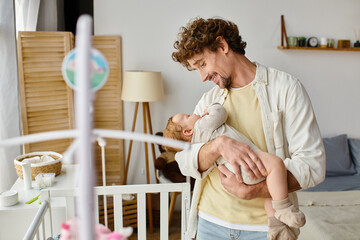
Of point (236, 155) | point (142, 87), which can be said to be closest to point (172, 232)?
point (142, 87)

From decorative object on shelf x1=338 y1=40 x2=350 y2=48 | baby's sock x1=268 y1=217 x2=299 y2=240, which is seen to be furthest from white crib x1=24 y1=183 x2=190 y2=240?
decorative object on shelf x1=338 y1=40 x2=350 y2=48

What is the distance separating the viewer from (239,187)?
3.72 feet

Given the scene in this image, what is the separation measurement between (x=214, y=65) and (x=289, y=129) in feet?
1.10

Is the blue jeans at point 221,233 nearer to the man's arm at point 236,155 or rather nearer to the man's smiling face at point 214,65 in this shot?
the man's arm at point 236,155

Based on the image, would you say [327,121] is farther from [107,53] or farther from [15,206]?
[15,206]

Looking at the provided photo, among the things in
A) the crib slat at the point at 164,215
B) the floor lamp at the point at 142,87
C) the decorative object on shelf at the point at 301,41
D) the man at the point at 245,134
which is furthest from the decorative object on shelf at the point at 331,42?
the crib slat at the point at 164,215

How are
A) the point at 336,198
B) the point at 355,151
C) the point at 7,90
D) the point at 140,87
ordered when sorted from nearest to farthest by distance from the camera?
the point at 7,90
the point at 336,198
the point at 140,87
the point at 355,151

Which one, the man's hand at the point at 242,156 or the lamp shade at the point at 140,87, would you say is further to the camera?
the lamp shade at the point at 140,87

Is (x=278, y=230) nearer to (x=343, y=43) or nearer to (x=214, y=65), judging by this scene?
(x=214, y=65)

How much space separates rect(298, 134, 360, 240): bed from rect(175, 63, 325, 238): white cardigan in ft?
4.19

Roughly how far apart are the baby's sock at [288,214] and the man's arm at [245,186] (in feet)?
0.17

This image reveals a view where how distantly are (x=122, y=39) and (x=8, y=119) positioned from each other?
1384 millimetres

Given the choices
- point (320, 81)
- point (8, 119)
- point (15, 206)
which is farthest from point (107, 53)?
point (320, 81)

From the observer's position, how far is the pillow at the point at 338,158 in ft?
11.3
